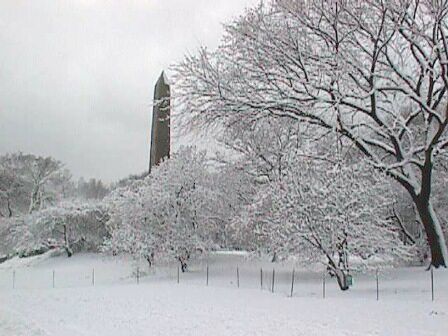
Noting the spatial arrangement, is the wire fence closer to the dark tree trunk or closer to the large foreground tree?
the dark tree trunk

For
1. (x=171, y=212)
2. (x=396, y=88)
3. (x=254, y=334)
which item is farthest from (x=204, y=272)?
(x=254, y=334)

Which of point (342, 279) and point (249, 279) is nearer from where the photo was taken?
point (342, 279)

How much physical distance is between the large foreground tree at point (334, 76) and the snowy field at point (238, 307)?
11.6 ft

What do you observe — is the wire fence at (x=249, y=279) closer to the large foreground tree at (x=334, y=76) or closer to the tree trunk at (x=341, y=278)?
the tree trunk at (x=341, y=278)

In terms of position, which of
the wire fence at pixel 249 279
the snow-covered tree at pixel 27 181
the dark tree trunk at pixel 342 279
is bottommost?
the wire fence at pixel 249 279

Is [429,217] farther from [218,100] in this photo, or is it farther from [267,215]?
[218,100]

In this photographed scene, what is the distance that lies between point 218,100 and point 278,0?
306cm

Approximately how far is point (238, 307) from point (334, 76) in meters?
6.30

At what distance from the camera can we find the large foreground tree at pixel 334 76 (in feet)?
40.3

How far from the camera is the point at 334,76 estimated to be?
1268cm

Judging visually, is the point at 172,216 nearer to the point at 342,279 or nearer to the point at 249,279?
the point at 249,279

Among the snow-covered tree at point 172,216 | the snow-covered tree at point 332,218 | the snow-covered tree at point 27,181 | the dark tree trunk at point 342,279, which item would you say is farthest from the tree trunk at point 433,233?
the snow-covered tree at point 27,181

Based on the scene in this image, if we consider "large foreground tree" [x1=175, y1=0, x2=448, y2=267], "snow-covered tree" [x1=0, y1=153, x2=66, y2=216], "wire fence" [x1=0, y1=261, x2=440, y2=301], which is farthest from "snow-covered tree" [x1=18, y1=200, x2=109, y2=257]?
"large foreground tree" [x1=175, y1=0, x2=448, y2=267]

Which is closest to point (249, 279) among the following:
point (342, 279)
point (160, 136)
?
point (342, 279)
